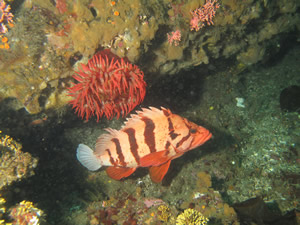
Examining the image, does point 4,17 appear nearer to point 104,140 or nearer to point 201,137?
point 104,140

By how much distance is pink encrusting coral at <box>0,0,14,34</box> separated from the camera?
10.8 feet

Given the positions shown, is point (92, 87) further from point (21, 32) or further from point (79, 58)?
Answer: point (21, 32)

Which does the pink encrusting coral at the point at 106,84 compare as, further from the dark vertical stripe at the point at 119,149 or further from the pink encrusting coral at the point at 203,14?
the pink encrusting coral at the point at 203,14

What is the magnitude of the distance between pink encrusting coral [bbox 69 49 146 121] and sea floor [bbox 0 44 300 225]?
4.30 ft

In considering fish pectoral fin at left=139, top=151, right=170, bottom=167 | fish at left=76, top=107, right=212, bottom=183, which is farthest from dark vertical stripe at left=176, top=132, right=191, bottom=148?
fish pectoral fin at left=139, top=151, right=170, bottom=167

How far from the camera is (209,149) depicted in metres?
5.93

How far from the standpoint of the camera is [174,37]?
4148 millimetres

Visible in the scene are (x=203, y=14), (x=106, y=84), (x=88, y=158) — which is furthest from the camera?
(x=88, y=158)

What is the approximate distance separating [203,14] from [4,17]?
147 inches

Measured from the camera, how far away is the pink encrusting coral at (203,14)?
4094mm

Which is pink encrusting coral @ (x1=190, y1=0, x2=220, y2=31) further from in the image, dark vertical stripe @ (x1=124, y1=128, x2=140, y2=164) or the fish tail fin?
the fish tail fin

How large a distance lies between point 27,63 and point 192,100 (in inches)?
198

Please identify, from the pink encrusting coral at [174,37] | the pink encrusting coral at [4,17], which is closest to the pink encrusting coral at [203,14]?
the pink encrusting coral at [174,37]

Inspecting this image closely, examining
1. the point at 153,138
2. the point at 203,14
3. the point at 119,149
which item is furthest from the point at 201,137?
the point at 203,14
